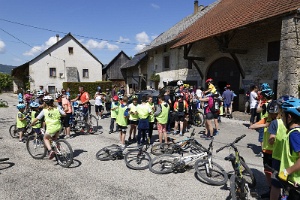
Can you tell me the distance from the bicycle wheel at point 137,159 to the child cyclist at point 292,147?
11.0 ft

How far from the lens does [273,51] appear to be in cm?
1155

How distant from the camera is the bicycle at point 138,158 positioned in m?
5.35

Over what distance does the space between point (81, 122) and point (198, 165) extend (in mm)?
5768

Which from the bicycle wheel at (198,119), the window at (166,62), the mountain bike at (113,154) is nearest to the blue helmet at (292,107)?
A: the mountain bike at (113,154)

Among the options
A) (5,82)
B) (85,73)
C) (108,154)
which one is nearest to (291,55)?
(108,154)

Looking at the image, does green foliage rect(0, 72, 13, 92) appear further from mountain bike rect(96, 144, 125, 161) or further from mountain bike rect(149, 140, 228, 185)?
mountain bike rect(149, 140, 228, 185)

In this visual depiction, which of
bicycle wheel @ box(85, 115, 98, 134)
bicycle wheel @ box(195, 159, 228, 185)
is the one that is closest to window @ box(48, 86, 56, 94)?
bicycle wheel @ box(85, 115, 98, 134)

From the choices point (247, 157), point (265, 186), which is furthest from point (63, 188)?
point (247, 157)

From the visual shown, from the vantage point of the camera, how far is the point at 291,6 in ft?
30.0

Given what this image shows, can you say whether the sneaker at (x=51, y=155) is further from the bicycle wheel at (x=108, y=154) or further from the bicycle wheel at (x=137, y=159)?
the bicycle wheel at (x=137, y=159)

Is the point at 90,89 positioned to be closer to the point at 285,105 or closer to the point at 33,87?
the point at 33,87

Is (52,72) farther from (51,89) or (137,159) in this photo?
(137,159)

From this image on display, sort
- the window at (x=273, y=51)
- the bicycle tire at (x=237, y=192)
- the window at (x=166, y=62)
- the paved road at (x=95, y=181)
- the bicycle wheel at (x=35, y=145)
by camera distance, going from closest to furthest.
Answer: the bicycle tire at (x=237, y=192)
the paved road at (x=95, y=181)
the bicycle wheel at (x=35, y=145)
the window at (x=273, y=51)
the window at (x=166, y=62)

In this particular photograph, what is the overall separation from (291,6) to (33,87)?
33.3 metres
